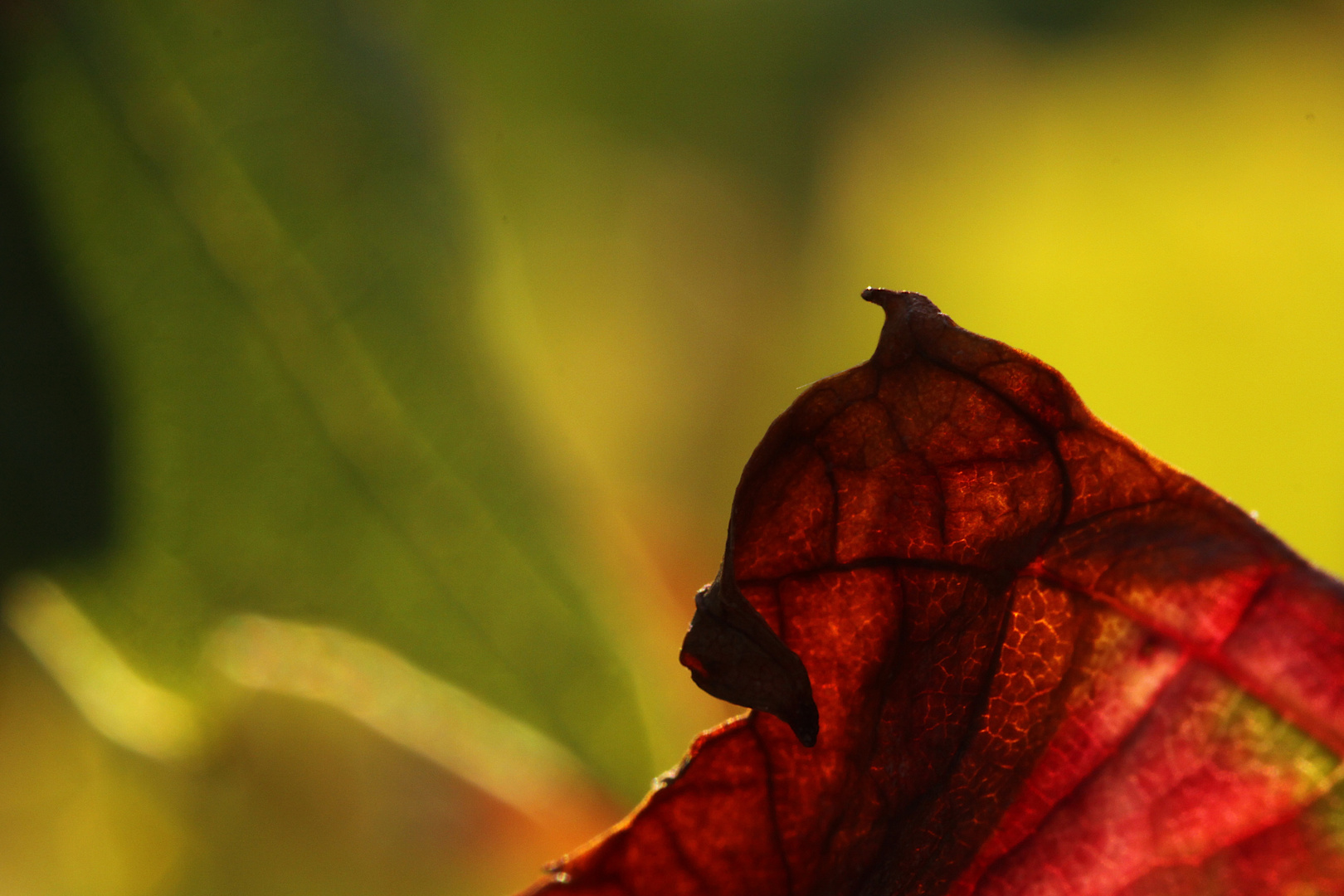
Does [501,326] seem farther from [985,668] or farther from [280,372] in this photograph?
[985,668]

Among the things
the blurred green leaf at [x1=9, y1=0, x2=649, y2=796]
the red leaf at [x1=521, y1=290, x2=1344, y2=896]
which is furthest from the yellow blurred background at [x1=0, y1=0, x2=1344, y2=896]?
the red leaf at [x1=521, y1=290, x2=1344, y2=896]

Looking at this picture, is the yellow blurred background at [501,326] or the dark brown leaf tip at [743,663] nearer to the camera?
the dark brown leaf tip at [743,663]

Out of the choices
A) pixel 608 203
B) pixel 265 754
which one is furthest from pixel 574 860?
pixel 608 203

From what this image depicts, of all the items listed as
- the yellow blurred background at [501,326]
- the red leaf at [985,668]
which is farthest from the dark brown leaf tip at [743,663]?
the yellow blurred background at [501,326]

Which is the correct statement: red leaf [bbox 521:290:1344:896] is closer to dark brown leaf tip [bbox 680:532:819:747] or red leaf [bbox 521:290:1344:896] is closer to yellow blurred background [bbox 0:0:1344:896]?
dark brown leaf tip [bbox 680:532:819:747]

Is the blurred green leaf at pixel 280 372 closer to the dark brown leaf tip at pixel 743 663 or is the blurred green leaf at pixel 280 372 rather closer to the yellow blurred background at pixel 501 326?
the yellow blurred background at pixel 501 326

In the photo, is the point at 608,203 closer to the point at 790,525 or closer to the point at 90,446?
the point at 90,446
